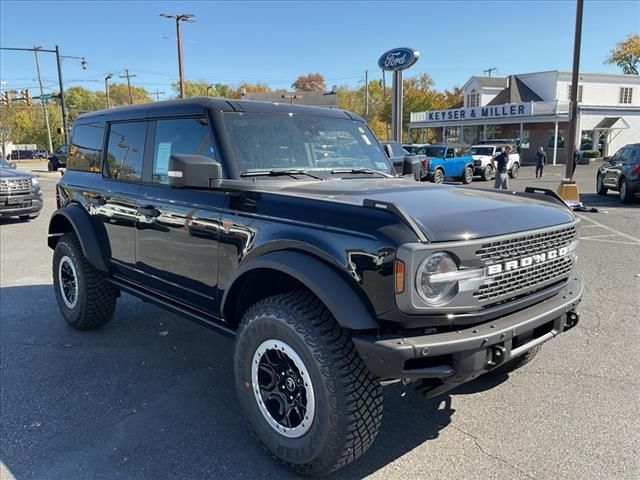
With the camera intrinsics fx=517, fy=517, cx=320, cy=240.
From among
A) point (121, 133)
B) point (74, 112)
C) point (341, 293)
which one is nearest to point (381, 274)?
point (341, 293)

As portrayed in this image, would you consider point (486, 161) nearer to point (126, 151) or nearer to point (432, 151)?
point (432, 151)

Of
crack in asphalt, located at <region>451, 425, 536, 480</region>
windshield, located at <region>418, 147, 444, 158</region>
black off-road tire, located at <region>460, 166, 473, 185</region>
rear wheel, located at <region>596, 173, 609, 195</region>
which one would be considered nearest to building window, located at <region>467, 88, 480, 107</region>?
black off-road tire, located at <region>460, 166, 473, 185</region>

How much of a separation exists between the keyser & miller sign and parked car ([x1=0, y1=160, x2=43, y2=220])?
3341 centimetres

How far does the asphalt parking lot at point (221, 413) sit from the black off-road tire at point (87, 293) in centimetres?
15

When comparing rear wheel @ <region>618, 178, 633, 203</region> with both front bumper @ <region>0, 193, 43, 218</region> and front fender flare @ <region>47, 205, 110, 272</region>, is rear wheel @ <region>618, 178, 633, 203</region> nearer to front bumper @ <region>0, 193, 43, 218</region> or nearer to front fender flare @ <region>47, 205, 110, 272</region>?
front fender flare @ <region>47, 205, 110, 272</region>

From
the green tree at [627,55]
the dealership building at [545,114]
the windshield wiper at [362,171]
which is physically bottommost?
the windshield wiper at [362,171]

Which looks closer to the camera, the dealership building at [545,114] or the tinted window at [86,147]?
the tinted window at [86,147]

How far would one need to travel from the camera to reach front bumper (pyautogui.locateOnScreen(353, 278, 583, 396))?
2.32 m

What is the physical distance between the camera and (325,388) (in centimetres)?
253

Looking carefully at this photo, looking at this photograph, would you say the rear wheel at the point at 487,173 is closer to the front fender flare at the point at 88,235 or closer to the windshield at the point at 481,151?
the windshield at the point at 481,151

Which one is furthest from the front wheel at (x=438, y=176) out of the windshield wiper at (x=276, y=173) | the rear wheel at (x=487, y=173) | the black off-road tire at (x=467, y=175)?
the windshield wiper at (x=276, y=173)

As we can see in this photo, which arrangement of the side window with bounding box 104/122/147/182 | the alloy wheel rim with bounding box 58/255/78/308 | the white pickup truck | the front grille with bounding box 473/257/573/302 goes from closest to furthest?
the front grille with bounding box 473/257/573/302, the side window with bounding box 104/122/147/182, the alloy wheel rim with bounding box 58/255/78/308, the white pickup truck

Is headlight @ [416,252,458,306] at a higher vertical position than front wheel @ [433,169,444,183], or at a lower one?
higher

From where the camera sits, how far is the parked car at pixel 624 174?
1461 cm
